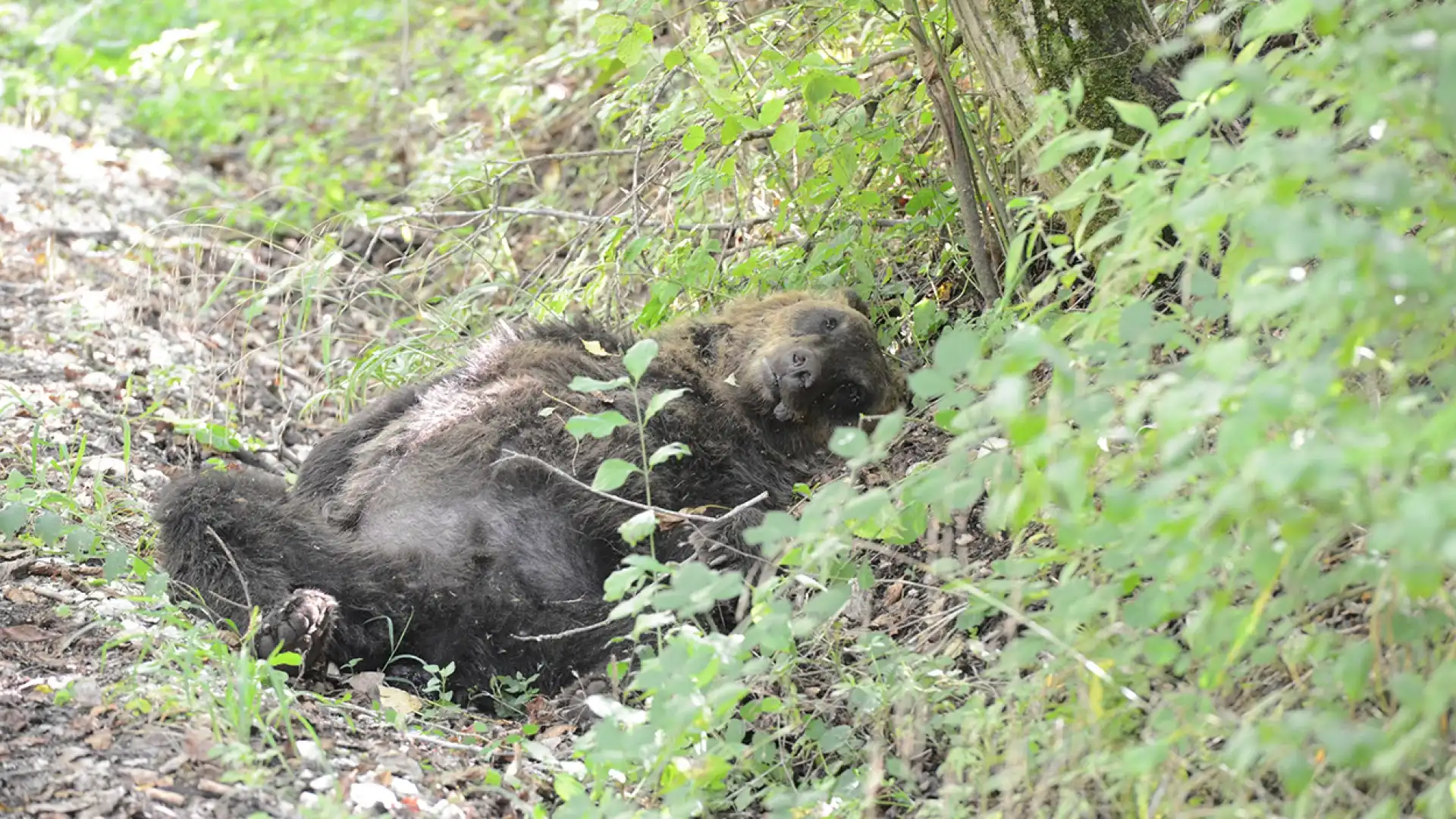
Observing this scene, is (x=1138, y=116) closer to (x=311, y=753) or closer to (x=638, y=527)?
(x=638, y=527)

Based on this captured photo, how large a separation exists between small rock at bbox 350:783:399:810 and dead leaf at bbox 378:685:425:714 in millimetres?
686

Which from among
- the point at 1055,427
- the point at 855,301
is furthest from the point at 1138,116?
the point at 855,301

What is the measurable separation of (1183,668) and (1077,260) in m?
2.33

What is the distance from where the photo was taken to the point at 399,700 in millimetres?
3998

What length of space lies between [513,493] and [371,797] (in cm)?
150

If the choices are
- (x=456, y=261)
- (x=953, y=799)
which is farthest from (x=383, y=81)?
(x=953, y=799)

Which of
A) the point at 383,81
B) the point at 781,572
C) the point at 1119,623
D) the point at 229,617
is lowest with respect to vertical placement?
the point at 781,572

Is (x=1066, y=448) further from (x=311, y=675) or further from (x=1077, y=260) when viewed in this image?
(x=311, y=675)

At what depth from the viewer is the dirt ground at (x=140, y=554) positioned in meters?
3.13

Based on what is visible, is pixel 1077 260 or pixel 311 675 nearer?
pixel 311 675

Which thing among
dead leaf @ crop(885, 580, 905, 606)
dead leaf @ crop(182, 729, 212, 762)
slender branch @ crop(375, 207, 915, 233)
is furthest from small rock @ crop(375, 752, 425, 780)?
slender branch @ crop(375, 207, 915, 233)

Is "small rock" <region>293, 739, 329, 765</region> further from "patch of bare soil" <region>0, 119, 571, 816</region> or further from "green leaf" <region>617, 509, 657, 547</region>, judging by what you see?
"green leaf" <region>617, 509, 657, 547</region>

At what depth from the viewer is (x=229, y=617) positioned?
398 centimetres

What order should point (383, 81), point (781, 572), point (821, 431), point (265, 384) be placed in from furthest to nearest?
point (383, 81), point (265, 384), point (821, 431), point (781, 572)
